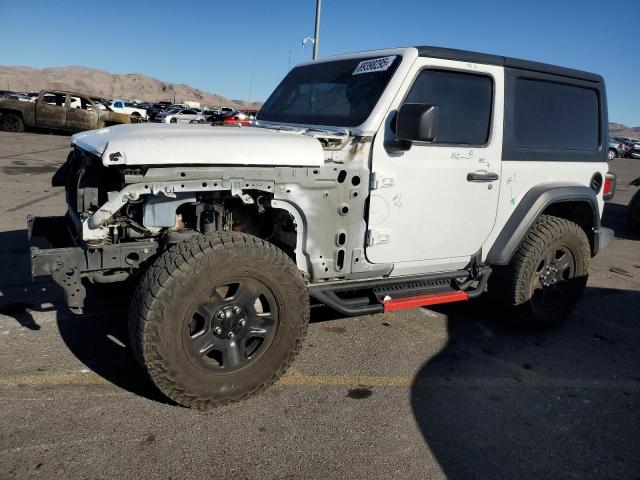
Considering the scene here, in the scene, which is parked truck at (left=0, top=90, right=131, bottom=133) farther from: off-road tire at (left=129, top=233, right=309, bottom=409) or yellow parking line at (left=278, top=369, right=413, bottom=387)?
off-road tire at (left=129, top=233, right=309, bottom=409)

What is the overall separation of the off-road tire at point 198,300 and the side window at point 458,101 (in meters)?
1.44

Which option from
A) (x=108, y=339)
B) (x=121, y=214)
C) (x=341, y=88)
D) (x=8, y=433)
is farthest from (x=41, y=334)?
(x=341, y=88)

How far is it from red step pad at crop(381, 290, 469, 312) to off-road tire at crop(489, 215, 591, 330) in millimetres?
514

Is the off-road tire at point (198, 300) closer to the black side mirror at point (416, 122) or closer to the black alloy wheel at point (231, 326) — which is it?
the black alloy wheel at point (231, 326)

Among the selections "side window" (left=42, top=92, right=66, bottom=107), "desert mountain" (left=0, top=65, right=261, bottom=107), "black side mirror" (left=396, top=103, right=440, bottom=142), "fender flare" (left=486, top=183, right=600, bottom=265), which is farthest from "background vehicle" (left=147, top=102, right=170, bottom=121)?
"desert mountain" (left=0, top=65, right=261, bottom=107)

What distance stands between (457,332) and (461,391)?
1.01m

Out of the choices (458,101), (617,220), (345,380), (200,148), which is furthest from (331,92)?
(617,220)

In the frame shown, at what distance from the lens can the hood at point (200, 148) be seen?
2.51m

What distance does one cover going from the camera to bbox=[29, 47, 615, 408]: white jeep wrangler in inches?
107

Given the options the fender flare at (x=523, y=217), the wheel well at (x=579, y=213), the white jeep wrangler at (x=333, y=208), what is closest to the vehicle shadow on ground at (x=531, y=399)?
the white jeep wrangler at (x=333, y=208)

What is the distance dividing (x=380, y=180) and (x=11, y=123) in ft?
68.5

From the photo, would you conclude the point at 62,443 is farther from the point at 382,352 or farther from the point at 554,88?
the point at 554,88

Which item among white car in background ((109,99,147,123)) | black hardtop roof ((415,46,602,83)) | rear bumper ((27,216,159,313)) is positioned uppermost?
white car in background ((109,99,147,123))

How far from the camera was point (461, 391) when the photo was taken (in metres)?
3.36
